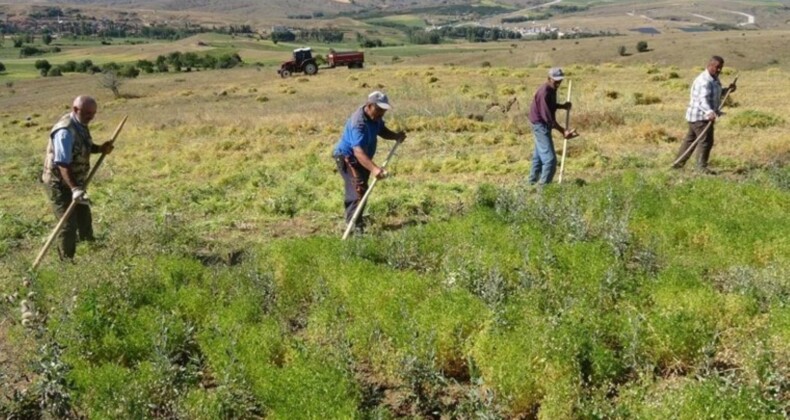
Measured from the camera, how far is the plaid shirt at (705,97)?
955cm

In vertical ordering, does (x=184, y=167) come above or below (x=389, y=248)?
below

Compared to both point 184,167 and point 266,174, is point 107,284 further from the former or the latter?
point 184,167

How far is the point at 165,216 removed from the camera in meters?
8.22

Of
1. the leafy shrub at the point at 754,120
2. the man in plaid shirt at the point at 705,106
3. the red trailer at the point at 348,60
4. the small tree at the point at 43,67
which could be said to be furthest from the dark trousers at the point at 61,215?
the small tree at the point at 43,67

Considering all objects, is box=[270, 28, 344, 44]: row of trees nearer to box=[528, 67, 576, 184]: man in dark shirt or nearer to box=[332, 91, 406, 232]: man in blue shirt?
box=[528, 67, 576, 184]: man in dark shirt

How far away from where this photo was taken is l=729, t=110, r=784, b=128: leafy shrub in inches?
549

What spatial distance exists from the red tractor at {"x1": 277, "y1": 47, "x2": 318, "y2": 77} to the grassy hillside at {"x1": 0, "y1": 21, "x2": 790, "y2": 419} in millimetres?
30162

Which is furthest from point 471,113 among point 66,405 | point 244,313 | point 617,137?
point 66,405

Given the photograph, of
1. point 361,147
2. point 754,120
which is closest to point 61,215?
point 361,147

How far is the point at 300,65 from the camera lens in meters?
41.7

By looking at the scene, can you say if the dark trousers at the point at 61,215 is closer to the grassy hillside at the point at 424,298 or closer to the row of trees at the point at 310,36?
the grassy hillside at the point at 424,298

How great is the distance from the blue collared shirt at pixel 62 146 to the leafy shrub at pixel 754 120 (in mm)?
12524

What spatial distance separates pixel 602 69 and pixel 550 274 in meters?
27.0

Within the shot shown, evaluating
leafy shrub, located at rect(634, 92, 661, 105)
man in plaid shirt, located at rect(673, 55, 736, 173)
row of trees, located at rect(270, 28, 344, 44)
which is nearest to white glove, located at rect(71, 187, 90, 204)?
man in plaid shirt, located at rect(673, 55, 736, 173)
